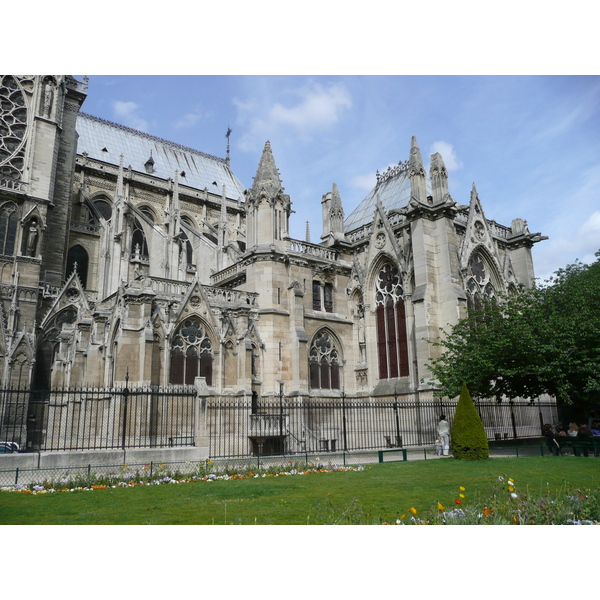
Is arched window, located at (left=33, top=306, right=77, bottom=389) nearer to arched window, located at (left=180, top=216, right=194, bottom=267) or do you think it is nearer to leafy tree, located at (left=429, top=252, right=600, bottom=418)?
arched window, located at (left=180, top=216, right=194, bottom=267)

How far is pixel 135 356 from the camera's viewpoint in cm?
2106

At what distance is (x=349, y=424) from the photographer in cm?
2445

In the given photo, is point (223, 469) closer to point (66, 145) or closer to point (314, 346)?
point (314, 346)

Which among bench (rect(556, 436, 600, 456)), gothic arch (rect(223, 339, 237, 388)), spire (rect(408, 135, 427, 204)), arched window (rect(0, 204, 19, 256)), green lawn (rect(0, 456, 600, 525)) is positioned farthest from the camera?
arched window (rect(0, 204, 19, 256))

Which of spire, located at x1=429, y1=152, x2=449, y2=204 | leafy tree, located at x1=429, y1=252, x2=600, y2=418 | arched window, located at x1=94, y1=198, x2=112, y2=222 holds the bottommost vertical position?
leafy tree, located at x1=429, y1=252, x2=600, y2=418

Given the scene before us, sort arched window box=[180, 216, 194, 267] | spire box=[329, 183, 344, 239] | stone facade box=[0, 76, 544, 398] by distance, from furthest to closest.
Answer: arched window box=[180, 216, 194, 267], spire box=[329, 183, 344, 239], stone facade box=[0, 76, 544, 398]

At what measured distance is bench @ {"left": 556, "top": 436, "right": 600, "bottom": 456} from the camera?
15.3 m

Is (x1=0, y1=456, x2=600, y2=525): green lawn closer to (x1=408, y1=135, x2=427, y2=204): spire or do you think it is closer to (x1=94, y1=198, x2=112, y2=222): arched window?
(x1=408, y1=135, x2=427, y2=204): spire

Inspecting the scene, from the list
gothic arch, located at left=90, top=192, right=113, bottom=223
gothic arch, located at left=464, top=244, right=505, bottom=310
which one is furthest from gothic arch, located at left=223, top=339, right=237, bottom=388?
gothic arch, located at left=90, top=192, right=113, bottom=223

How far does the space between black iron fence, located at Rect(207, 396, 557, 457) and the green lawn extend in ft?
25.2

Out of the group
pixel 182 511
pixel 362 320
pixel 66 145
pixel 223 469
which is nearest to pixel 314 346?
pixel 362 320

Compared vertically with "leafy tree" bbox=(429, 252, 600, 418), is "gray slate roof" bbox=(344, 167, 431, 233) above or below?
above

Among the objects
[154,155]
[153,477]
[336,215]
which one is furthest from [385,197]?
[154,155]

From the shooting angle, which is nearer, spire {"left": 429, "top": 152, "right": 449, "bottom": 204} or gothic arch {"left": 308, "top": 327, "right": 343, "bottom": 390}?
spire {"left": 429, "top": 152, "right": 449, "bottom": 204}
